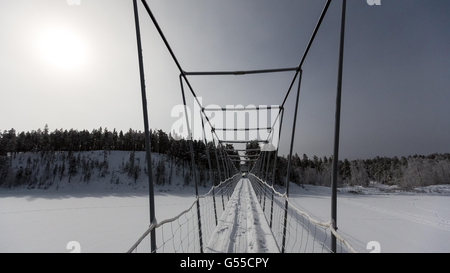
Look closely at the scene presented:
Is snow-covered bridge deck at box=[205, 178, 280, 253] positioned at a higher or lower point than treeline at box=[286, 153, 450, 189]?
higher

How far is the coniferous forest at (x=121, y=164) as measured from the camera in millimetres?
35469

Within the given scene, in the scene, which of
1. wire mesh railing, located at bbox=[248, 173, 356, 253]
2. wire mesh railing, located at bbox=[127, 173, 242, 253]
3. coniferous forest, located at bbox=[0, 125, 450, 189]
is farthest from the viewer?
coniferous forest, located at bbox=[0, 125, 450, 189]

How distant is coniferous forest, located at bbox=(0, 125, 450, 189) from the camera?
35.5m

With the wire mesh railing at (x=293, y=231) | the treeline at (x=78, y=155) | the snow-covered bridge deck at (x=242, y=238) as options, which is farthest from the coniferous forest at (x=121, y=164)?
the snow-covered bridge deck at (x=242, y=238)

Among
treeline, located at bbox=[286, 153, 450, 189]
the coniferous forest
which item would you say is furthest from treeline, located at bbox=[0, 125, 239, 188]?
treeline, located at bbox=[286, 153, 450, 189]

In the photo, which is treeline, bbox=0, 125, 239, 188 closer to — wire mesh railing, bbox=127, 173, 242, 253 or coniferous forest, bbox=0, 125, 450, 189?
coniferous forest, bbox=0, 125, 450, 189

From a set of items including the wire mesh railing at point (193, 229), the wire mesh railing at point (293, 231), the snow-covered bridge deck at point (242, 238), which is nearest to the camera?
the wire mesh railing at point (293, 231)

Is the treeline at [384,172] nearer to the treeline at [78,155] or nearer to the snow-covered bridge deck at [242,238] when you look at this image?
the treeline at [78,155]

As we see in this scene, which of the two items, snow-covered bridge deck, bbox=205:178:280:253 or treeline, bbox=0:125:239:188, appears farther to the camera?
treeline, bbox=0:125:239:188

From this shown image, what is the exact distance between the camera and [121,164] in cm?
4169

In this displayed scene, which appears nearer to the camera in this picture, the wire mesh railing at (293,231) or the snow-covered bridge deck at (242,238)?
the wire mesh railing at (293,231)

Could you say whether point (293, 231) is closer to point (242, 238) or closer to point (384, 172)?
point (242, 238)
